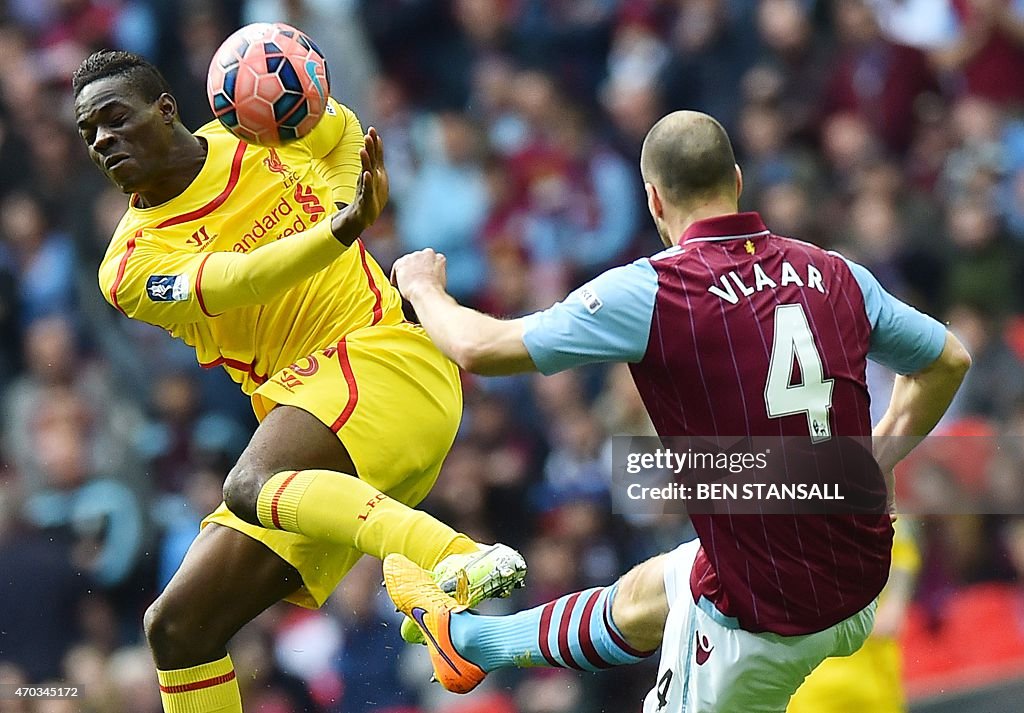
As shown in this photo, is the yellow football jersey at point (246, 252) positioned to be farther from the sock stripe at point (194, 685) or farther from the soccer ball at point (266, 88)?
the sock stripe at point (194, 685)

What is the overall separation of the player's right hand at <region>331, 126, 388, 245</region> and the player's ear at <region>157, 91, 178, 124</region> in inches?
35.7

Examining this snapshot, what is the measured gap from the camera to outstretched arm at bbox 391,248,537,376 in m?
4.87

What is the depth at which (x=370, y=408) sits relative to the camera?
572 centimetres

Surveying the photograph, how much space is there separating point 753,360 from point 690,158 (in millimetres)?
617

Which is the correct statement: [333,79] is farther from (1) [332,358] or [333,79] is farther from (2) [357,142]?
(1) [332,358]

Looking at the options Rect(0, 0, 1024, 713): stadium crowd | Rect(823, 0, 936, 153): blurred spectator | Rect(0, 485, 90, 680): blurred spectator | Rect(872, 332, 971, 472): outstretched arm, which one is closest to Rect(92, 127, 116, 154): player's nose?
Rect(872, 332, 971, 472): outstretched arm

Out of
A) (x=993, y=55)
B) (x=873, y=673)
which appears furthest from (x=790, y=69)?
(x=873, y=673)

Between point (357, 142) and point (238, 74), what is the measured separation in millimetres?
864

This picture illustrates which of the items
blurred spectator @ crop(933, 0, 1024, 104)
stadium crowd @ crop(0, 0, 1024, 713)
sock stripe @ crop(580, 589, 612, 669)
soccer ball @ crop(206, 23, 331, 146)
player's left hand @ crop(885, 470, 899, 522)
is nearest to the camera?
player's left hand @ crop(885, 470, 899, 522)

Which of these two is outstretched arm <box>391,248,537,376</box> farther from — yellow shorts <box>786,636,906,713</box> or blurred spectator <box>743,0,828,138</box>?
blurred spectator <box>743,0,828,138</box>

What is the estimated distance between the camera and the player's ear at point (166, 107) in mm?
5918

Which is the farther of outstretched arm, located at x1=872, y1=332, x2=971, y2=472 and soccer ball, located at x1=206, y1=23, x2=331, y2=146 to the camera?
soccer ball, located at x1=206, y1=23, x2=331, y2=146

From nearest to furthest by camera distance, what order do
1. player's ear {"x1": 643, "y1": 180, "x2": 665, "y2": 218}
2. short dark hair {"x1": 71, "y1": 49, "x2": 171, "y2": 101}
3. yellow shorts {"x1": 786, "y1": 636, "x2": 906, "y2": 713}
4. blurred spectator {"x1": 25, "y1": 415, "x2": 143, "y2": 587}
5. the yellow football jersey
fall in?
player's ear {"x1": 643, "y1": 180, "x2": 665, "y2": 218}, the yellow football jersey, short dark hair {"x1": 71, "y1": 49, "x2": 171, "y2": 101}, yellow shorts {"x1": 786, "y1": 636, "x2": 906, "y2": 713}, blurred spectator {"x1": 25, "y1": 415, "x2": 143, "y2": 587}

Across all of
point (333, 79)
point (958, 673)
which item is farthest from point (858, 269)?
point (333, 79)
